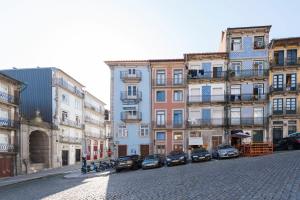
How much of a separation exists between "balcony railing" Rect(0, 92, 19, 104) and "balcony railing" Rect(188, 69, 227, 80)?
76.2 ft

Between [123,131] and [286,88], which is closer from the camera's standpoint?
[286,88]

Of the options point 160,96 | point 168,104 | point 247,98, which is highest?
point 160,96

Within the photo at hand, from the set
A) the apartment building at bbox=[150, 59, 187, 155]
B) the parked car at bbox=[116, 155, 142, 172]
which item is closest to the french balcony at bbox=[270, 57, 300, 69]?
the apartment building at bbox=[150, 59, 187, 155]

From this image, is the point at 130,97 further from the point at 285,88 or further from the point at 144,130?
the point at 285,88

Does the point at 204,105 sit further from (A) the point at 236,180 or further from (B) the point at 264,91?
(A) the point at 236,180

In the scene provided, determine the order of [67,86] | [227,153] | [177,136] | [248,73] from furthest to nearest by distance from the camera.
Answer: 1. [67,86]
2. [177,136]
3. [248,73]
4. [227,153]

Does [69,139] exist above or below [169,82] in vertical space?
below

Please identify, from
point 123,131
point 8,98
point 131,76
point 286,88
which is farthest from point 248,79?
point 8,98

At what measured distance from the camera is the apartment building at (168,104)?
45.1 m

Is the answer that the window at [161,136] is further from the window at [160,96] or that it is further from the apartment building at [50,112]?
the apartment building at [50,112]

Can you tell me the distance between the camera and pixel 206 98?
44.8 m

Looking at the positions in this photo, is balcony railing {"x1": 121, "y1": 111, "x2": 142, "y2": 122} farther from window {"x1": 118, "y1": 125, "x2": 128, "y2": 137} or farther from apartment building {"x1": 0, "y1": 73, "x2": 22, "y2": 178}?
apartment building {"x1": 0, "y1": 73, "x2": 22, "y2": 178}

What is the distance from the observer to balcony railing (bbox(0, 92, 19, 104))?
3597cm

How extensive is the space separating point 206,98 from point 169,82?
5.76m
